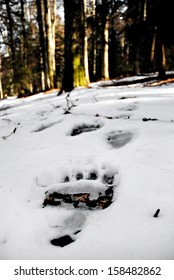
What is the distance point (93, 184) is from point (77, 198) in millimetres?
185

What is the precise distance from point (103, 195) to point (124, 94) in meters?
2.88

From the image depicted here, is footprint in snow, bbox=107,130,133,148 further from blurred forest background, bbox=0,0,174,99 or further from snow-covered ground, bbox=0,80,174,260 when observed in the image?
blurred forest background, bbox=0,0,174,99

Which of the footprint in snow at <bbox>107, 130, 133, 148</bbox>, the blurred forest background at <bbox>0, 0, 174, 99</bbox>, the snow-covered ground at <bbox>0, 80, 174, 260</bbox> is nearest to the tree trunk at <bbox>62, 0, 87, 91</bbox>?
the blurred forest background at <bbox>0, 0, 174, 99</bbox>

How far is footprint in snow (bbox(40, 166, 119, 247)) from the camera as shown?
206cm

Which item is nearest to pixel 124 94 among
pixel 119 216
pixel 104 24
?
pixel 119 216

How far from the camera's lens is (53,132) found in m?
3.47

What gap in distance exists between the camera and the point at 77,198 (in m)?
2.33

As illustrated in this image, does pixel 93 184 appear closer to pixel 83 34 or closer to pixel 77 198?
pixel 77 198

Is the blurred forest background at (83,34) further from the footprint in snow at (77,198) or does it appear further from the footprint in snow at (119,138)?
the footprint in snow at (77,198)

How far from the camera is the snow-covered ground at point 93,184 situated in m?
1.81

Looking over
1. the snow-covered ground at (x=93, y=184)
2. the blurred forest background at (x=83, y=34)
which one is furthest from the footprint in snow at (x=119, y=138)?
the blurred forest background at (x=83, y=34)

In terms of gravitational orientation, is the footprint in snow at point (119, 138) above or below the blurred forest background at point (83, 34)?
below

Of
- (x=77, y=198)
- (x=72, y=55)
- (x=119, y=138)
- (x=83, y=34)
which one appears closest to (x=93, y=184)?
(x=77, y=198)
